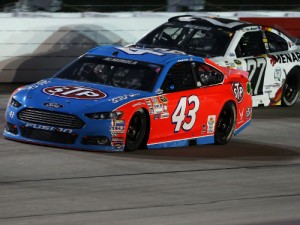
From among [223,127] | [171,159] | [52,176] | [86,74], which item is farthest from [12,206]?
[223,127]

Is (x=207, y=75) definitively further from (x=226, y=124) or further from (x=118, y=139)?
(x=118, y=139)

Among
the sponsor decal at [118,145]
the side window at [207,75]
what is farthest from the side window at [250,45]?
the sponsor decal at [118,145]

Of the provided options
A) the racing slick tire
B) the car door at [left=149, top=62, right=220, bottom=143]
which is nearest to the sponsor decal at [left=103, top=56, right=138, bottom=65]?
the car door at [left=149, top=62, right=220, bottom=143]

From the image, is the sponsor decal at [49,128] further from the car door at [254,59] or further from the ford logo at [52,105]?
the car door at [254,59]

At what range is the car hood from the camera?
11617 mm

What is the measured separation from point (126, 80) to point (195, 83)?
93 centimetres

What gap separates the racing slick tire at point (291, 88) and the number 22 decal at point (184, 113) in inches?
209

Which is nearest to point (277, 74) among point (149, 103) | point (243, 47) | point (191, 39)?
point (243, 47)

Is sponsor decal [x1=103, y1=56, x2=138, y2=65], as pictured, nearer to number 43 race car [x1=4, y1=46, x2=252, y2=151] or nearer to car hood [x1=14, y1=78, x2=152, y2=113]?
number 43 race car [x1=4, y1=46, x2=252, y2=151]

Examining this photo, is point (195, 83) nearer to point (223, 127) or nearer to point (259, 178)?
point (223, 127)

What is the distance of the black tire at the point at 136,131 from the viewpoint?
11867 mm

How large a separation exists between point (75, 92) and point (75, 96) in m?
0.17

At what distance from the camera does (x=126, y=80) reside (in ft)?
41.2

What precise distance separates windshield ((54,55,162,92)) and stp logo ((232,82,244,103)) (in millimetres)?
1276
